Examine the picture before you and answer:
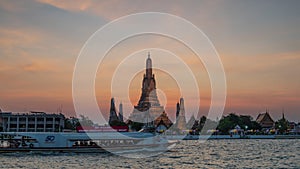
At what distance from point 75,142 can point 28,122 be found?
8516cm

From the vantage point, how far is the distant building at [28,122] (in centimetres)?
14900

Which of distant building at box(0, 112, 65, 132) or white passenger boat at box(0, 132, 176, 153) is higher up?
distant building at box(0, 112, 65, 132)

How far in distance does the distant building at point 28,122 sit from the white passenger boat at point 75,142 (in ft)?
257

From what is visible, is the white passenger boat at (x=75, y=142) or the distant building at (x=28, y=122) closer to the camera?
the white passenger boat at (x=75, y=142)

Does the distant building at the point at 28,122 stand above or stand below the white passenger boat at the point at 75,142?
above

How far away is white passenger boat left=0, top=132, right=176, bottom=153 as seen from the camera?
66.4 metres

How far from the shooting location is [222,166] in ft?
167

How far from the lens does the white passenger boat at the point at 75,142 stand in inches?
2613

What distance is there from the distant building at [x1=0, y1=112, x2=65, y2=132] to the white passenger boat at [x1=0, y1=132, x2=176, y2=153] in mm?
78249

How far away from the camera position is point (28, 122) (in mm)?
149375

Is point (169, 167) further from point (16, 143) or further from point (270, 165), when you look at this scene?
point (16, 143)

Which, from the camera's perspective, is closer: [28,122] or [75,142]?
[75,142]

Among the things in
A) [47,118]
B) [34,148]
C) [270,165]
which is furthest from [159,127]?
[270,165]

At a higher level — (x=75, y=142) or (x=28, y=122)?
(x=28, y=122)
